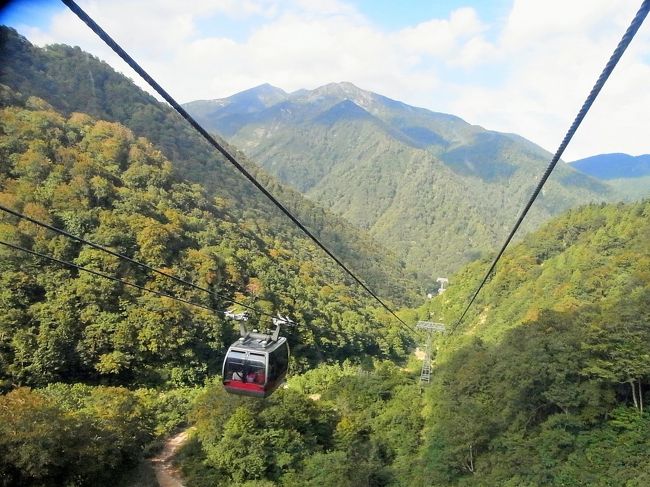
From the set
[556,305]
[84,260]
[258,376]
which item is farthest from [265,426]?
[556,305]

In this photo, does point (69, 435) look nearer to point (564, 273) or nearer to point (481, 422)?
point (481, 422)

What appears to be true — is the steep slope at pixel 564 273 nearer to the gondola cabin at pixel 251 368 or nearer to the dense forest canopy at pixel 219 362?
the dense forest canopy at pixel 219 362

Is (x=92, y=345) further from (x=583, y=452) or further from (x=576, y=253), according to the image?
(x=576, y=253)

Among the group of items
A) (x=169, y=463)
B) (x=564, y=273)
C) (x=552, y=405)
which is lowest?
(x=169, y=463)

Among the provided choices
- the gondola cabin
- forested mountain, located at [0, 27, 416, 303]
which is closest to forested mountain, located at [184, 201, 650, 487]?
the gondola cabin

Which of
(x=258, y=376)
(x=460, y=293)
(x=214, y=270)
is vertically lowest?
(x=460, y=293)

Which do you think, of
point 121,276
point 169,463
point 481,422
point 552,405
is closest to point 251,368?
point 169,463

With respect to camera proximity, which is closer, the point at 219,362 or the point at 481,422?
the point at 481,422

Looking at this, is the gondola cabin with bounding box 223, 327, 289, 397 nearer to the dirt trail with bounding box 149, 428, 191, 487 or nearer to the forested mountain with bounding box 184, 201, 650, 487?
the forested mountain with bounding box 184, 201, 650, 487
